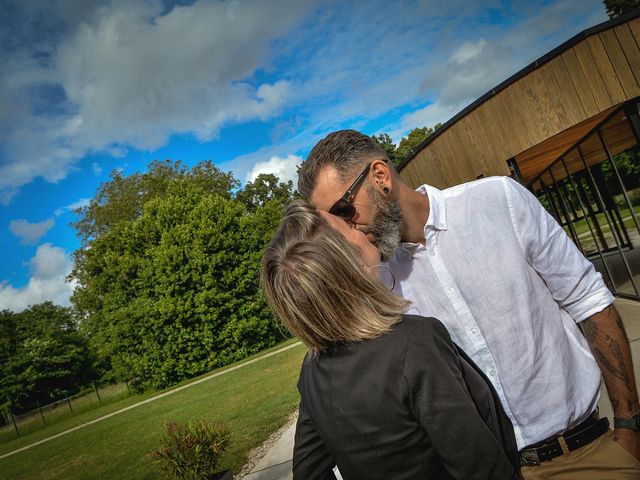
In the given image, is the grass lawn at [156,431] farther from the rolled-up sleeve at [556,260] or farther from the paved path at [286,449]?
the rolled-up sleeve at [556,260]

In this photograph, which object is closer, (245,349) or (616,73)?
(616,73)

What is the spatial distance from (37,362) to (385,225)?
41.5 meters

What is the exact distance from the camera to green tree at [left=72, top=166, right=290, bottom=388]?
70.2ft

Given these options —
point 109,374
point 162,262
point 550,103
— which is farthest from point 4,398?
point 550,103

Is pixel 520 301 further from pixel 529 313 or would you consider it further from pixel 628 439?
pixel 628 439

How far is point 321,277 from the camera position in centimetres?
122

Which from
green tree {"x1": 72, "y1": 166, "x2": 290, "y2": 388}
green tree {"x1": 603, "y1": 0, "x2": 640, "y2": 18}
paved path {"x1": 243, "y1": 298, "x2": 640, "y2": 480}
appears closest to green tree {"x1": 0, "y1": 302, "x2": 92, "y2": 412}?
green tree {"x1": 72, "y1": 166, "x2": 290, "y2": 388}

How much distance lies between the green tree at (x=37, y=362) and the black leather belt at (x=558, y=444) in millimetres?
40508

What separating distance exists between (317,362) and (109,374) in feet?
125

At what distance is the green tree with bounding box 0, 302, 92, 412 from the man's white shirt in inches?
1593

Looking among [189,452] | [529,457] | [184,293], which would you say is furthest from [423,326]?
[184,293]

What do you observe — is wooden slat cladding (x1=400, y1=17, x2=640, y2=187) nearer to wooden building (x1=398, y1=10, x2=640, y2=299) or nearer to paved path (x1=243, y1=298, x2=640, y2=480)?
wooden building (x1=398, y1=10, x2=640, y2=299)

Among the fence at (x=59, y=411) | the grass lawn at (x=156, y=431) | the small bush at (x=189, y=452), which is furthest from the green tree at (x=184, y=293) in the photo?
the small bush at (x=189, y=452)

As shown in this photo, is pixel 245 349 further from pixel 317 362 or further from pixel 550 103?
pixel 317 362
